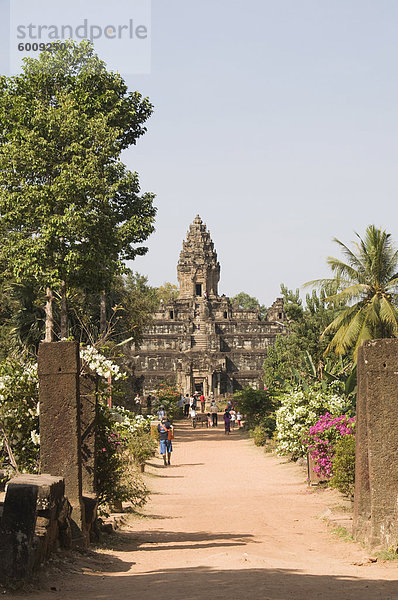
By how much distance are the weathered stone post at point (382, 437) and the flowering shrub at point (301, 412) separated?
607 cm

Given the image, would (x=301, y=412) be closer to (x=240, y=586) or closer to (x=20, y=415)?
(x=20, y=415)

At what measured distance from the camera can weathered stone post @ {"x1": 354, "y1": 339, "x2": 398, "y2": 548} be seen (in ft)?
27.3

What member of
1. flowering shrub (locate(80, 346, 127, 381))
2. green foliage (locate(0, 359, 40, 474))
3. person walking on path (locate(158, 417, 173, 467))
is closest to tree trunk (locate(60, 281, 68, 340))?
person walking on path (locate(158, 417, 173, 467))

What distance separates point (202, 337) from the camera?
59812 millimetres

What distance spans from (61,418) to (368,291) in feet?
51.3

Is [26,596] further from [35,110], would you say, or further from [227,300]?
[227,300]

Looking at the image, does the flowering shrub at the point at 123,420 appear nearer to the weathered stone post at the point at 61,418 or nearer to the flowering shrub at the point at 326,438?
the weathered stone post at the point at 61,418

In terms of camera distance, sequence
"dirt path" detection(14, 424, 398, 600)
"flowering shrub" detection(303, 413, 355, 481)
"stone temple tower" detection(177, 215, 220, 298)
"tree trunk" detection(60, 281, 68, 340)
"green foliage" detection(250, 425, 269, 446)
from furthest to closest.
A: "stone temple tower" detection(177, 215, 220, 298) < "green foliage" detection(250, 425, 269, 446) < "tree trunk" detection(60, 281, 68, 340) < "flowering shrub" detection(303, 413, 355, 481) < "dirt path" detection(14, 424, 398, 600)

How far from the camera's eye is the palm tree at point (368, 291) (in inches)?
855

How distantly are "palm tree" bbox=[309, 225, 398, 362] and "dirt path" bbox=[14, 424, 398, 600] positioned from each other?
5.73 m

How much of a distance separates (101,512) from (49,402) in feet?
6.65

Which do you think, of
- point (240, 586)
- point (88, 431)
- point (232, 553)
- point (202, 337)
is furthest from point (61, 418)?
point (202, 337)

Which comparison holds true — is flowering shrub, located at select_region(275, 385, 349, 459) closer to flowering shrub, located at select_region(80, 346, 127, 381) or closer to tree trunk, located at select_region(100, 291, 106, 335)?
flowering shrub, located at select_region(80, 346, 127, 381)

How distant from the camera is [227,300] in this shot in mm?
65250
